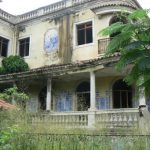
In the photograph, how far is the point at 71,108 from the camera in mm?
20297

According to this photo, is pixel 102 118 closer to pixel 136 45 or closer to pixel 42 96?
pixel 42 96

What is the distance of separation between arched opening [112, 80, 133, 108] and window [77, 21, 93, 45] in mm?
3425

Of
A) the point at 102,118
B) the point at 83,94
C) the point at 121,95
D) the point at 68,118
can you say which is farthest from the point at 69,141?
the point at 83,94

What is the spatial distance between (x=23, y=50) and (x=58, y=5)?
4.27 m

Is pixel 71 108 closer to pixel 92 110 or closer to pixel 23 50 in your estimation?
pixel 92 110

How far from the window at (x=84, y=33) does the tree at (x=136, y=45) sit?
49.2 feet

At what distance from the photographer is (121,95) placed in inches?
759

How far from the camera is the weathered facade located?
18578mm

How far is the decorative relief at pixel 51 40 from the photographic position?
22.2m

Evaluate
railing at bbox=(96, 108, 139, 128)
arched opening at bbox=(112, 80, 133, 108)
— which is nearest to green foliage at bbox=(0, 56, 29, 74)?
arched opening at bbox=(112, 80, 133, 108)

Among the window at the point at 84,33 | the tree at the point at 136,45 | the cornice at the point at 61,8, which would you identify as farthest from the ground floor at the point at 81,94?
the tree at the point at 136,45

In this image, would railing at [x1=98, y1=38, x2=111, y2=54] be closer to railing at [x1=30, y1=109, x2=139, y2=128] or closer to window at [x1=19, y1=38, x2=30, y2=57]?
railing at [x1=30, y1=109, x2=139, y2=128]

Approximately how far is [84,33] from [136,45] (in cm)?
1594

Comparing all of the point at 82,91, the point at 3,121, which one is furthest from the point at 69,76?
the point at 3,121
